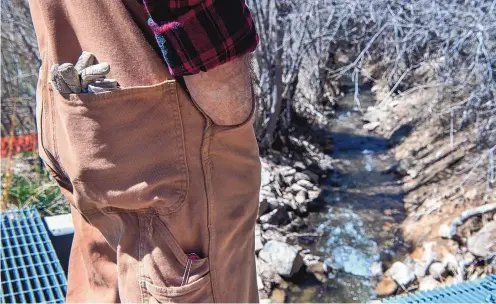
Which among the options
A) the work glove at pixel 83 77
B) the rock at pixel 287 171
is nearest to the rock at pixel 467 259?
the rock at pixel 287 171

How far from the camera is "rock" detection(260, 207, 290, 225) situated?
169 inches

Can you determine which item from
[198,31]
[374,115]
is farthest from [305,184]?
[198,31]

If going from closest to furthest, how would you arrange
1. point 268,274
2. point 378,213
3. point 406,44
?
point 268,274
point 378,213
point 406,44

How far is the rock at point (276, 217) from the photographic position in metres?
4.30

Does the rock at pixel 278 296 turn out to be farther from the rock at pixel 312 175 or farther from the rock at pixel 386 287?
the rock at pixel 312 175

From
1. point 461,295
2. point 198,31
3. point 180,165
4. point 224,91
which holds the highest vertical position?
point 198,31

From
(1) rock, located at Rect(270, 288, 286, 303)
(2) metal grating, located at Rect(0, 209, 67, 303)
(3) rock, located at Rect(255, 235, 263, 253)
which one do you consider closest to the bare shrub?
(3) rock, located at Rect(255, 235, 263, 253)

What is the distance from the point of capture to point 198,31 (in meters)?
0.96

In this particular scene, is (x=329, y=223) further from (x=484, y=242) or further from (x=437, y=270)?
(x=484, y=242)

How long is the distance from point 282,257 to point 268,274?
0.18 m

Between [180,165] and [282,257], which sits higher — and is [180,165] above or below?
above

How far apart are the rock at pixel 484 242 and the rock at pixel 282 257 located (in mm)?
1264

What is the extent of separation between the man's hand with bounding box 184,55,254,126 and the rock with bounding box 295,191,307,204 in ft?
12.6

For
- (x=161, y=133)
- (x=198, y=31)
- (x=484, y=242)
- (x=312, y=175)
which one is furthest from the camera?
(x=312, y=175)
